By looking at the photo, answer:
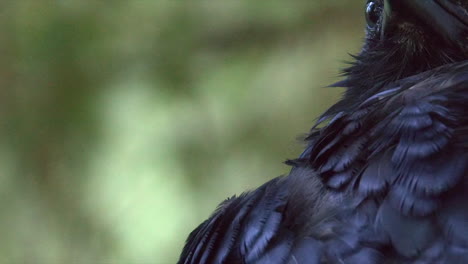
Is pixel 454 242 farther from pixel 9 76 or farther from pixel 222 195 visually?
pixel 9 76

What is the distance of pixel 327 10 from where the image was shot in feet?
12.0

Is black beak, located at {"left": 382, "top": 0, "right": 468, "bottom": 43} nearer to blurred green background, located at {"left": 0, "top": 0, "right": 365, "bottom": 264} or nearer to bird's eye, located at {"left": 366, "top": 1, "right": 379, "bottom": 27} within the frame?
bird's eye, located at {"left": 366, "top": 1, "right": 379, "bottom": 27}

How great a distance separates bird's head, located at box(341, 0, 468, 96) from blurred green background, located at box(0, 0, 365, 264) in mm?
2017

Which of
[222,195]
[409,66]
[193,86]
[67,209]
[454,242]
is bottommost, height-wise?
[454,242]

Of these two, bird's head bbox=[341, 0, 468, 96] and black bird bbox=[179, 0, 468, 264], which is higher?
bird's head bbox=[341, 0, 468, 96]

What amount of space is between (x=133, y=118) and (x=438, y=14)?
8.05 feet

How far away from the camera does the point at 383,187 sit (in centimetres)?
98

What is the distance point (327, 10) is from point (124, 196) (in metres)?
1.35

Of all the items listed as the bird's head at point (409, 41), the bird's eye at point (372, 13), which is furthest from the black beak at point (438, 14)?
the bird's eye at point (372, 13)

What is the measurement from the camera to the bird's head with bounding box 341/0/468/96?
1.19m

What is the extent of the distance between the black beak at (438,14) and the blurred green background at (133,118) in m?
2.21

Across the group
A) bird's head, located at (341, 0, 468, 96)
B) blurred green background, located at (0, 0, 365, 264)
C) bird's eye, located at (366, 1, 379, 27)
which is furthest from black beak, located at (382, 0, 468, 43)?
blurred green background, located at (0, 0, 365, 264)

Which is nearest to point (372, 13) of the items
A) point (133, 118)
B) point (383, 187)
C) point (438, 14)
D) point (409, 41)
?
point (409, 41)

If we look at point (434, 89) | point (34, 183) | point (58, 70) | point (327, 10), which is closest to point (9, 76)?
point (58, 70)
